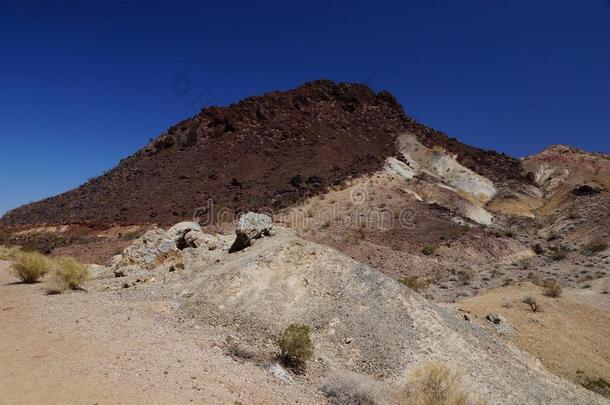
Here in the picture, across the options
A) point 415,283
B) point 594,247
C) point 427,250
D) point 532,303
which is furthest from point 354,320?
point 594,247

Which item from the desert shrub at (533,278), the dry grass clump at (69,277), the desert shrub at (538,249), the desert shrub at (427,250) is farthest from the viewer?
the desert shrub at (538,249)

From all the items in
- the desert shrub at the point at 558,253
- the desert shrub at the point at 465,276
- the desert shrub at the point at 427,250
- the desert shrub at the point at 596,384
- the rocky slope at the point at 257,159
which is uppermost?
the rocky slope at the point at 257,159

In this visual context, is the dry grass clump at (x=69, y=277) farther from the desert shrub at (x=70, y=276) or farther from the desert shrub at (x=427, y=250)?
the desert shrub at (x=427, y=250)

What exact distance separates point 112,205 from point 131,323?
29.8 meters

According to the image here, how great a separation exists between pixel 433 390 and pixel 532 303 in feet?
29.2

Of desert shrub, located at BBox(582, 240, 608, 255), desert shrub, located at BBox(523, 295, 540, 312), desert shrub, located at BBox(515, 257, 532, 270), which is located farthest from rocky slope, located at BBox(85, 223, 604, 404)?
desert shrub, located at BBox(582, 240, 608, 255)

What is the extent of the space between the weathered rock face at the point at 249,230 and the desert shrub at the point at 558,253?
1686 centimetres

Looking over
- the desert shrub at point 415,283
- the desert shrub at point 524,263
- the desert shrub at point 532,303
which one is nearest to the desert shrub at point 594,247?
the desert shrub at point 524,263

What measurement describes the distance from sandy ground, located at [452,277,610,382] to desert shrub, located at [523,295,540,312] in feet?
0.46

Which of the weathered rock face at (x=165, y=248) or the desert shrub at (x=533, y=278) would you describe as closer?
the weathered rock face at (x=165, y=248)

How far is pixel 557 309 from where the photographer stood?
13.9 meters

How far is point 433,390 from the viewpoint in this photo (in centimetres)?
656

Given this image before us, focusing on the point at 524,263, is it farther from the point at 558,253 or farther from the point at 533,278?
the point at 533,278

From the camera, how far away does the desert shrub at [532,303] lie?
13.6 m
